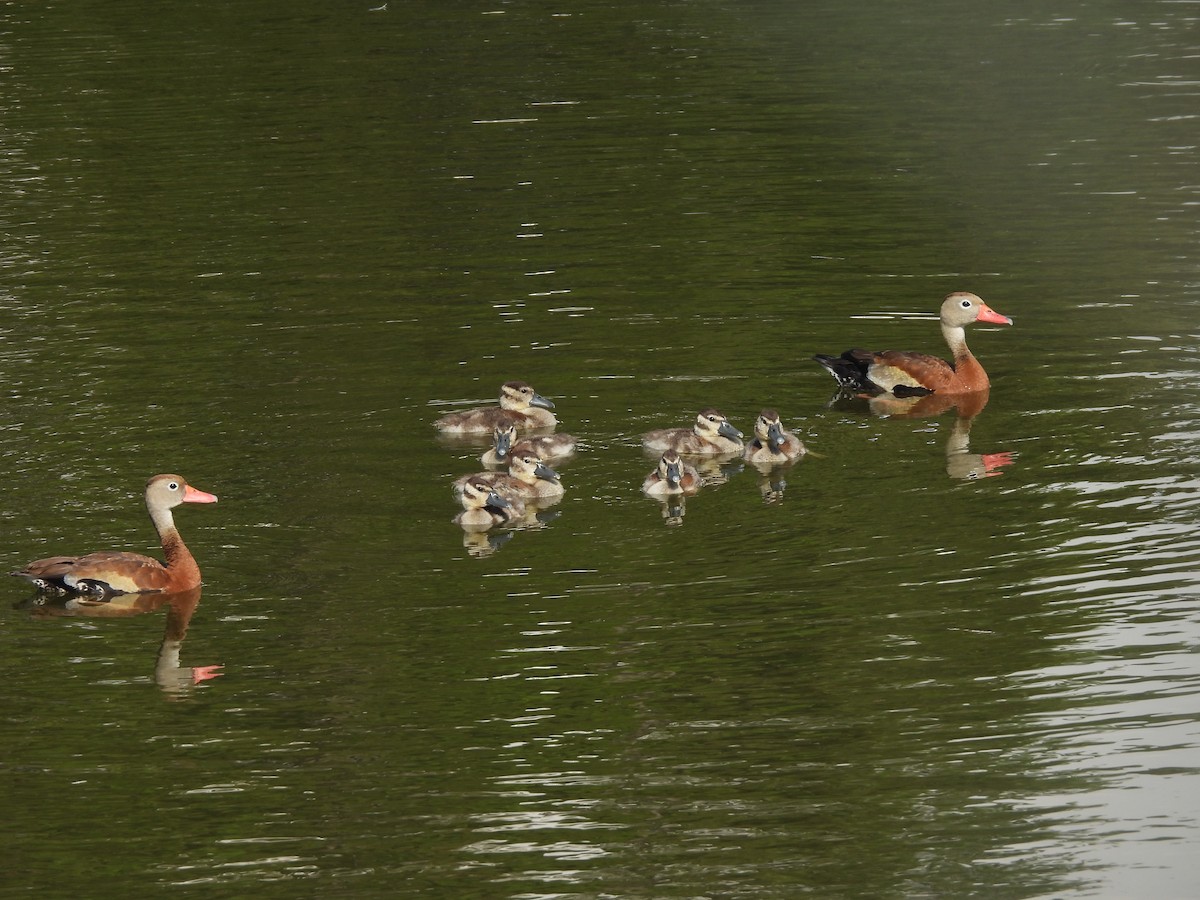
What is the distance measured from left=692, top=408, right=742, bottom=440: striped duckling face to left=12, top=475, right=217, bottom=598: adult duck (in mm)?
3691

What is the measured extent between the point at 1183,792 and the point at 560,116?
19.6 meters

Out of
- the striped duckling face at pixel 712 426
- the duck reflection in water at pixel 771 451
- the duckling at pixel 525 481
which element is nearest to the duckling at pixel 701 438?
the striped duckling face at pixel 712 426

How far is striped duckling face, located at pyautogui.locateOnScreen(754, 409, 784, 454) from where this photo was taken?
14617 mm

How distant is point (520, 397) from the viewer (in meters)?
15.5

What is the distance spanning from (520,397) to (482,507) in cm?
186

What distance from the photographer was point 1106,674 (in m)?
11.0

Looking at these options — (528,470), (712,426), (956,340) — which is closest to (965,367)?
(956,340)

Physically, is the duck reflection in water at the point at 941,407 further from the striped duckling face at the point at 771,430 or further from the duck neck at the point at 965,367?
the striped duckling face at the point at 771,430

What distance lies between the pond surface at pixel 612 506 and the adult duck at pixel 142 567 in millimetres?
186

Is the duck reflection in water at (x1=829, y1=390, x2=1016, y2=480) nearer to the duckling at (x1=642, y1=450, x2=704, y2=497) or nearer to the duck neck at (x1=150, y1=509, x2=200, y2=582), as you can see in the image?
the duckling at (x1=642, y1=450, x2=704, y2=497)

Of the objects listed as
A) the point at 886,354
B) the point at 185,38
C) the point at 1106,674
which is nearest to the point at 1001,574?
the point at 1106,674

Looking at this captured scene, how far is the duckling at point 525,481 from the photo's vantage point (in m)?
14.0

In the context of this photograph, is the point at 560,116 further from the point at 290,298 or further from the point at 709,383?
the point at 709,383

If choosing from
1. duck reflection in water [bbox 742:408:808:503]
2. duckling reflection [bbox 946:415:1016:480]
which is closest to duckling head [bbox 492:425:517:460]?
duck reflection in water [bbox 742:408:808:503]
